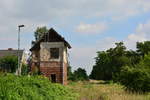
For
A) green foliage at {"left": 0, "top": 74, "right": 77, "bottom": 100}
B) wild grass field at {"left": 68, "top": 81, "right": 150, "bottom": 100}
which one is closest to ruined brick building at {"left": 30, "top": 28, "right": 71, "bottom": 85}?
wild grass field at {"left": 68, "top": 81, "right": 150, "bottom": 100}

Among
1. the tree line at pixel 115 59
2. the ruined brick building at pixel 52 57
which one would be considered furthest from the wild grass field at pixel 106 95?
the tree line at pixel 115 59

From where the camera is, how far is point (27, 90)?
1524 centimetres

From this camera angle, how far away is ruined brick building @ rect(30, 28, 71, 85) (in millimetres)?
60188

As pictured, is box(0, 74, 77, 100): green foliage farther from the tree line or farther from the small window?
the tree line

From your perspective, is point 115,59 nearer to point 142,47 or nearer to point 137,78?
point 142,47

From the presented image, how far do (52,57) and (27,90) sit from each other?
46.0 metres

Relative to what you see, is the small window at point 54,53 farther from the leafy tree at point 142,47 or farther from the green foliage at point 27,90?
the leafy tree at point 142,47

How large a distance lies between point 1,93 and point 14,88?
61.3 inches

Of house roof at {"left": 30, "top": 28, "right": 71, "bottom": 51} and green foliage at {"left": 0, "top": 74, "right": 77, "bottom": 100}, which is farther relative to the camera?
house roof at {"left": 30, "top": 28, "right": 71, "bottom": 51}

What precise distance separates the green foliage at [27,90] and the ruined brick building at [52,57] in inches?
1544

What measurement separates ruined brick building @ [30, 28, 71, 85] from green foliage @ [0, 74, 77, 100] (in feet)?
129

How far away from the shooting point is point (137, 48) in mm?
117875

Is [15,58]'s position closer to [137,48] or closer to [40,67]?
[40,67]

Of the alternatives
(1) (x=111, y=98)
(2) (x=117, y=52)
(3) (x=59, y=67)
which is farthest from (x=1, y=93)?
(2) (x=117, y=52)
